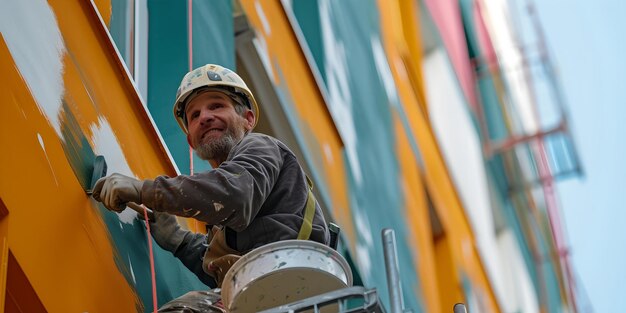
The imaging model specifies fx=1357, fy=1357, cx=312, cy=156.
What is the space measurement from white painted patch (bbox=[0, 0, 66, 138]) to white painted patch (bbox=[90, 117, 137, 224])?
15.5 inches

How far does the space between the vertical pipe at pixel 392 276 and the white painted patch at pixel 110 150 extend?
6.00 ft

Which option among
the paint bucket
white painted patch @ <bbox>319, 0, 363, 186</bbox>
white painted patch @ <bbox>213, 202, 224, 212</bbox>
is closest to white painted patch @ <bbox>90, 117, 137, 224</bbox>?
white painted patch @ <bbox>213, 202, 224, 212</bbox>

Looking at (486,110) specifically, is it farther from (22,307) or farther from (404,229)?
(22,307)

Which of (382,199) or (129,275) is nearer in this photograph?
(129,275)

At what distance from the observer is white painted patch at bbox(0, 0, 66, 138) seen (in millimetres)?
5938

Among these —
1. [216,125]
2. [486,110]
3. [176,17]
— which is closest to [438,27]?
[486,110]

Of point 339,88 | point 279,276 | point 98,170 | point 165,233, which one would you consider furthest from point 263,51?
point 279,276

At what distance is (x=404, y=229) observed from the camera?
1426cm

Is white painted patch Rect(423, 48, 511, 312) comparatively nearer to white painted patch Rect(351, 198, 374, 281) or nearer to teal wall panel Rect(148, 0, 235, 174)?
white painted patch Rect(351, 198, 374, 281)

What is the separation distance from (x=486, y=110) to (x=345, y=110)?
552 inches

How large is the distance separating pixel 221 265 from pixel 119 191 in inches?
28.7

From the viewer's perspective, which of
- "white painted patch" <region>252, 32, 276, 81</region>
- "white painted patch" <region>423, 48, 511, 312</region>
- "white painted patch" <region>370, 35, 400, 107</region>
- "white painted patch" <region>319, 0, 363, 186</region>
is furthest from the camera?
"white painted patch" <region>423, 48, 511, 312</region>

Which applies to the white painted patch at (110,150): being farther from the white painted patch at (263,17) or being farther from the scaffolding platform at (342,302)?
the white painted patch at (263,17)

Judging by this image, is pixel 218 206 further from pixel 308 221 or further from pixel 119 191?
pixel 308 221
